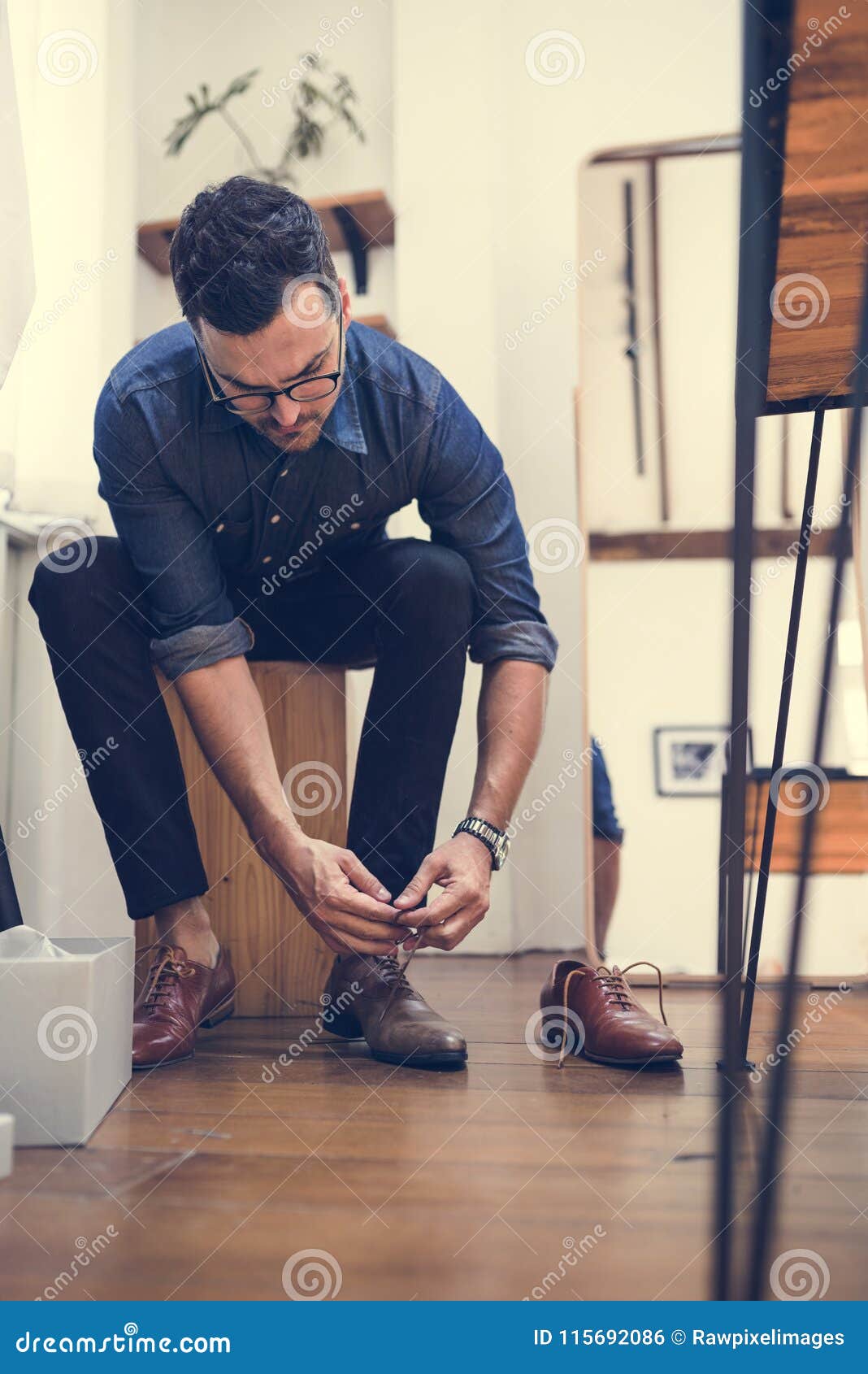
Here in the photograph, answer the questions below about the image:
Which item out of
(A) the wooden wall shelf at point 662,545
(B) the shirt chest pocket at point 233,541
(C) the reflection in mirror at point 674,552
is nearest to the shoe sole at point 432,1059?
(B) the shirt chest pocket at point 233,541

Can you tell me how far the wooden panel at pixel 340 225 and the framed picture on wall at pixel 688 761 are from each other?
107cm

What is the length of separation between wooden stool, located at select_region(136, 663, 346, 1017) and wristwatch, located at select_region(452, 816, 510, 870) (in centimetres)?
26

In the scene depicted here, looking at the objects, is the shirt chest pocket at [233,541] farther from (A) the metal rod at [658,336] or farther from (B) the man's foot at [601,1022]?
(A) the metal rod at [658,336]

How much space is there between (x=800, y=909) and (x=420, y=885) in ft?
1.84

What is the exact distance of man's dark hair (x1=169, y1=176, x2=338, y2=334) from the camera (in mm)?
972

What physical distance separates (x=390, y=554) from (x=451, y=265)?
1049 mm

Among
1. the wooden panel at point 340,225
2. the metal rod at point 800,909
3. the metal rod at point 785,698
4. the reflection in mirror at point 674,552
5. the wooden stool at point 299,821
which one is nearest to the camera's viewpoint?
the metal rod at point 800,909

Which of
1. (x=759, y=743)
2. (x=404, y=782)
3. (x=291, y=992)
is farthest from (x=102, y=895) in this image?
(x=759, y=743)

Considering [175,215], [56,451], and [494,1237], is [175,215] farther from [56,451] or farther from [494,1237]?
[494,1237]

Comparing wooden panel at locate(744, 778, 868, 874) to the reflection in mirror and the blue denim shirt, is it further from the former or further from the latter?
the blue denim shirt

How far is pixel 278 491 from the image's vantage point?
115 centimetres

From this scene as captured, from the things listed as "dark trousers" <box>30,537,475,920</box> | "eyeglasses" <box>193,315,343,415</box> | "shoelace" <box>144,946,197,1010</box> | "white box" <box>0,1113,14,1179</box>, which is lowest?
"shoelace" <box>144,946,197,1010</box>

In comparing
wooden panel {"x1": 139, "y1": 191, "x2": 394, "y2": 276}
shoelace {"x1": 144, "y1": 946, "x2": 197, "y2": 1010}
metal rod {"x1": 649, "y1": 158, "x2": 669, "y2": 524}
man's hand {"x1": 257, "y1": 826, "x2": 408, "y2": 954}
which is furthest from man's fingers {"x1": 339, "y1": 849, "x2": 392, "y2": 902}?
wooden panel {"x1": 139, "y1": 191, "x2": 394, "y2": 276}

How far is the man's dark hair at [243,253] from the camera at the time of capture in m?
0.97
